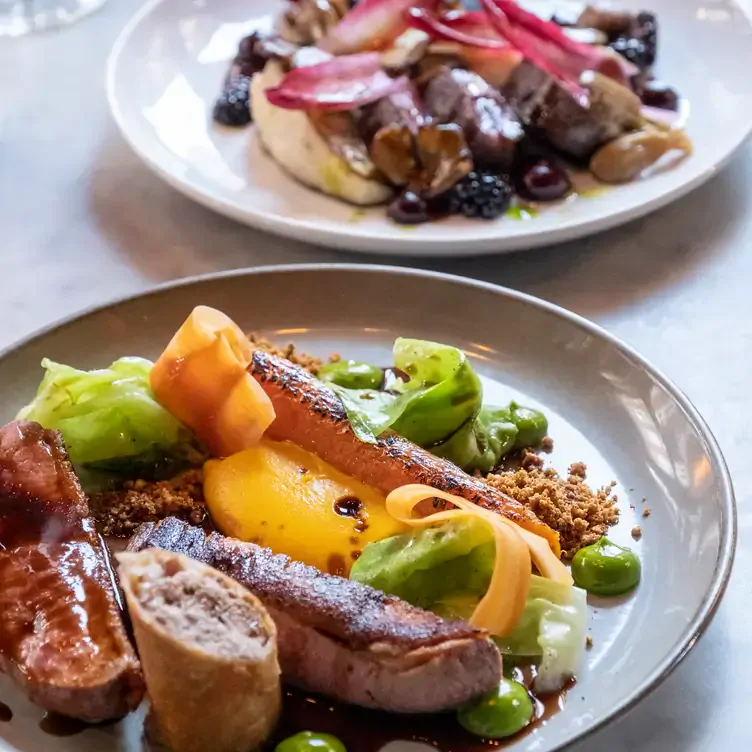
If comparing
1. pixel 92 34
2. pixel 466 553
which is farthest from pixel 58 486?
pixel 92 34

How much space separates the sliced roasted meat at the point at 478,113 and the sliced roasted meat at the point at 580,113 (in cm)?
11

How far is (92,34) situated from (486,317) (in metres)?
2.86

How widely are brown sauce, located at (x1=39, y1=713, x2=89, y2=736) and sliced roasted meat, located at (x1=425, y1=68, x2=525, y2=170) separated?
2143 millimetres

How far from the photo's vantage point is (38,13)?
4.50m

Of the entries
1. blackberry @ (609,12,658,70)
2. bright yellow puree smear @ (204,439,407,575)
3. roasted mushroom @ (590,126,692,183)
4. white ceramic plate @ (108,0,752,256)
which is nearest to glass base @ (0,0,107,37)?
white ceramic plate @ (108,0,752,256)

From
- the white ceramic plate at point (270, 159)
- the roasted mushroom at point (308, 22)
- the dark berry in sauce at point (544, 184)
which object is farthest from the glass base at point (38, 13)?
the dark berry in sauce at point (544, 184)

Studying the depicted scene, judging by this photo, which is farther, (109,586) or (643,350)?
(643,350)

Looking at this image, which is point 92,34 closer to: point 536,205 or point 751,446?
point 536,205

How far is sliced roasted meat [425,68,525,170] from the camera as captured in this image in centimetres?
310

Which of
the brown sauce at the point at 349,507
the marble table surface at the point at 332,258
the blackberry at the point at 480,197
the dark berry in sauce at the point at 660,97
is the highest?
the dark berry in sauce at the point at 660,97

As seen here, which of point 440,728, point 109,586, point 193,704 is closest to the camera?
point 193,704

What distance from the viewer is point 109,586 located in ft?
5.54

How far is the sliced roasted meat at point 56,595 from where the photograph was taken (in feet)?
4.99

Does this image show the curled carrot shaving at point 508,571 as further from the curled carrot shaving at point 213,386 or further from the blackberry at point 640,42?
the blackberry at point 640,42
